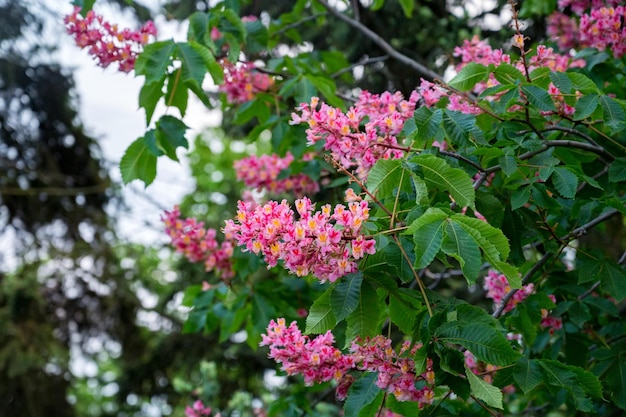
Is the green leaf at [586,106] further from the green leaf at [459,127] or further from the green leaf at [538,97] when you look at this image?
the green leaf at [459,127]

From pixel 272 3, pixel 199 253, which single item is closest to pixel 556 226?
pixel 199 253

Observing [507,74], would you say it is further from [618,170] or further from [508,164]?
[618,170]

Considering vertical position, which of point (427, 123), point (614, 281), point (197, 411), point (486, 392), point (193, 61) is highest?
point (427, 123)

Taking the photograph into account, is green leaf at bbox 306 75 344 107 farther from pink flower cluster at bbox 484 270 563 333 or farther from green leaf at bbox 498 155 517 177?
green leaf at bbox 498 155 517 177

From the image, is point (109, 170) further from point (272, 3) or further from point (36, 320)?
point (272, 3)

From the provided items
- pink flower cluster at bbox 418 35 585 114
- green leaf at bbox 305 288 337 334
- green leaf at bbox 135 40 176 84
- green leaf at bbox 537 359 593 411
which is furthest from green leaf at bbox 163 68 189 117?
green leaf at bbox 537 359 593 411

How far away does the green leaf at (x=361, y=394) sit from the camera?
177 centimetres

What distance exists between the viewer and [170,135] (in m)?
2.70

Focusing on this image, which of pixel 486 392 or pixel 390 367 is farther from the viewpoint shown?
pixel 390 367

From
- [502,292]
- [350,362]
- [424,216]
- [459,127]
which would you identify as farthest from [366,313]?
[502,292]

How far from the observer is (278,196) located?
3.74m

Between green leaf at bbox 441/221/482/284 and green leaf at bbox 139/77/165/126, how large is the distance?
1.42 m

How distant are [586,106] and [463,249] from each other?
2.95ft

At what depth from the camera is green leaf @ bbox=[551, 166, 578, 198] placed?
6.48 ft
